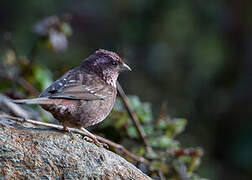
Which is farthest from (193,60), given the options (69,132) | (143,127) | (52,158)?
(52,158)

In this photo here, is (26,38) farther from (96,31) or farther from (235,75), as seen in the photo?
(235,75)

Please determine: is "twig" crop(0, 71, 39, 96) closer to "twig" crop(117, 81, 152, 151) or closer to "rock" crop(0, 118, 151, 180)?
"twig" crop(117, 81, 152, 151)

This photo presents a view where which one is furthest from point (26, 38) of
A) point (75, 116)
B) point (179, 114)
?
point (75, 116)

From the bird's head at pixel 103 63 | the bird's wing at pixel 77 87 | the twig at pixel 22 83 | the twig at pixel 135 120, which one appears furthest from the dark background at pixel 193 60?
the bird's wing at pixel 77 87

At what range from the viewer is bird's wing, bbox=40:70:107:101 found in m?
3.98

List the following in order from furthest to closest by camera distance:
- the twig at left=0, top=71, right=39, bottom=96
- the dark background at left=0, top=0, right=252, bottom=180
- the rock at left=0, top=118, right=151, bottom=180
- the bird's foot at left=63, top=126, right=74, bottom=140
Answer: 1. the dark background at left=0, top=0, right=252, bottom=180
2. the twig at left=0, top=71, right=39, bottom=96
3. the bird's foot at left=63, top=126, right=74, bottom=140
4. the rock at left=0, top=118, right=151, bottom=180

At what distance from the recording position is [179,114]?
892cm

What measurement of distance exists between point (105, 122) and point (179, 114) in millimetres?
3729

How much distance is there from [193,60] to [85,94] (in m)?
5.21

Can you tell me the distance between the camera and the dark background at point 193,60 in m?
9.05

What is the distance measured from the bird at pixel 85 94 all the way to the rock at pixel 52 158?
11.0 inches

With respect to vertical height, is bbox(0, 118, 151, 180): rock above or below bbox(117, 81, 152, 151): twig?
below

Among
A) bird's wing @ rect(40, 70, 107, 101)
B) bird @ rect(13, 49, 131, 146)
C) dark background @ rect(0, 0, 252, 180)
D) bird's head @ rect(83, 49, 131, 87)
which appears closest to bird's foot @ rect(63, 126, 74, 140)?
bird @ rect(13, 49, 131, 146)

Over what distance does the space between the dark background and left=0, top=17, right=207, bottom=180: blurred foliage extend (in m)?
2.93
